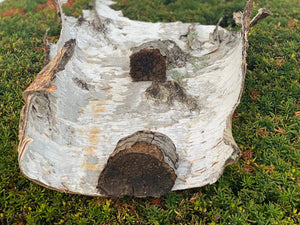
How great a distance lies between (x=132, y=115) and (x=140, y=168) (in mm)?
1009

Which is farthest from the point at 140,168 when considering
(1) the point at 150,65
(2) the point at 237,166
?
(1) the point at 150,65

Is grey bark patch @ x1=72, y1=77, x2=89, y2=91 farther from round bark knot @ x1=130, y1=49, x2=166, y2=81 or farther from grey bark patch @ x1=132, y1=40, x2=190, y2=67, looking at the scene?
grey bark patch @ x1=132, y1=40, x2=190, y2=67

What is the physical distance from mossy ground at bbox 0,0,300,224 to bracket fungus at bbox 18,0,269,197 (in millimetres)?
318

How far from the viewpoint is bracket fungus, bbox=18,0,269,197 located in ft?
10.6

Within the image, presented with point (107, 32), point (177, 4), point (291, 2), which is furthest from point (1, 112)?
point (291, 2)

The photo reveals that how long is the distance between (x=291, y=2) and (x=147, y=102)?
621 centimetres

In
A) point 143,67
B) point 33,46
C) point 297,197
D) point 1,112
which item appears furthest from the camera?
point 33,46

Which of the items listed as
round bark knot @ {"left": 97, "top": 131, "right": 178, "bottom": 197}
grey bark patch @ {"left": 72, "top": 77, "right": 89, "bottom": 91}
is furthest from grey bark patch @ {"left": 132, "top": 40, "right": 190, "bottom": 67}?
round bark knot @ {"left": 97, "top": 131, "right": 178, "bottom": 197}

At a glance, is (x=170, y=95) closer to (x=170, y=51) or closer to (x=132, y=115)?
(x=132, y=115)

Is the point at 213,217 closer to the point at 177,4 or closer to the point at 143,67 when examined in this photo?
the point at 143,67

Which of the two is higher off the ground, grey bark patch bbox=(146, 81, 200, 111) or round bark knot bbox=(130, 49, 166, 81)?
round bark knot bbox=(130, 49, 166, 81)

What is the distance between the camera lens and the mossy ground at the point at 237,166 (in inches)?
134

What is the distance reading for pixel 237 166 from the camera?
12.9ft

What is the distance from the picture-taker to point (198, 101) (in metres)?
4.07
